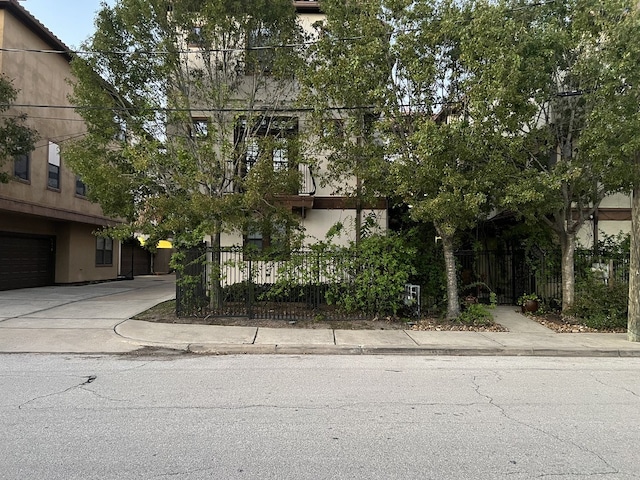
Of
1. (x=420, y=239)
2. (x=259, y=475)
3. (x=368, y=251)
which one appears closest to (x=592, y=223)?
(x=420, y=239)

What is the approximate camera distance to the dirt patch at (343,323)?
9891 millimetres

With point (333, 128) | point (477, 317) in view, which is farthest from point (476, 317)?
point (333, 128)

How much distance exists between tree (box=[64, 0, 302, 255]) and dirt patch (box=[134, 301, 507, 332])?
2.04 meters

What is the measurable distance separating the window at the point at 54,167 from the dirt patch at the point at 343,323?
10.6 meters

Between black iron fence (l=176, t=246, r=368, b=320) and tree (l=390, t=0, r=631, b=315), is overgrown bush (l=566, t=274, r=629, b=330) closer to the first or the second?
tree (l=390, t=0, r=631, b=315)

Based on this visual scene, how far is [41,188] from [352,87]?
45.7ft

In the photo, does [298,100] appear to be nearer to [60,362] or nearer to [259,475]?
[60,362]

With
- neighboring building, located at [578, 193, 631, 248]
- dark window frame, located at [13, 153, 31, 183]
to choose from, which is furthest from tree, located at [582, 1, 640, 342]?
dark window frame, located at [13, 153, 31, 183]

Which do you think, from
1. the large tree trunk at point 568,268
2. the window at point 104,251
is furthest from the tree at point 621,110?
the window at point 104,251

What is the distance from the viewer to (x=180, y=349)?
802cm

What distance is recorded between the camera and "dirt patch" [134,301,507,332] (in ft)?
32.4

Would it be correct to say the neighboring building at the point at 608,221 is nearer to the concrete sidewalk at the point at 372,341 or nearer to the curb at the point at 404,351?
the concrete sidewalk at the point at 372,341

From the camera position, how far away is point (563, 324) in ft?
34.1

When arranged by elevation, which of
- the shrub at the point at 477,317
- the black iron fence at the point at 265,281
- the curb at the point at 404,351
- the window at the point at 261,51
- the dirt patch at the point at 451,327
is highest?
the window at the point at 261,51
